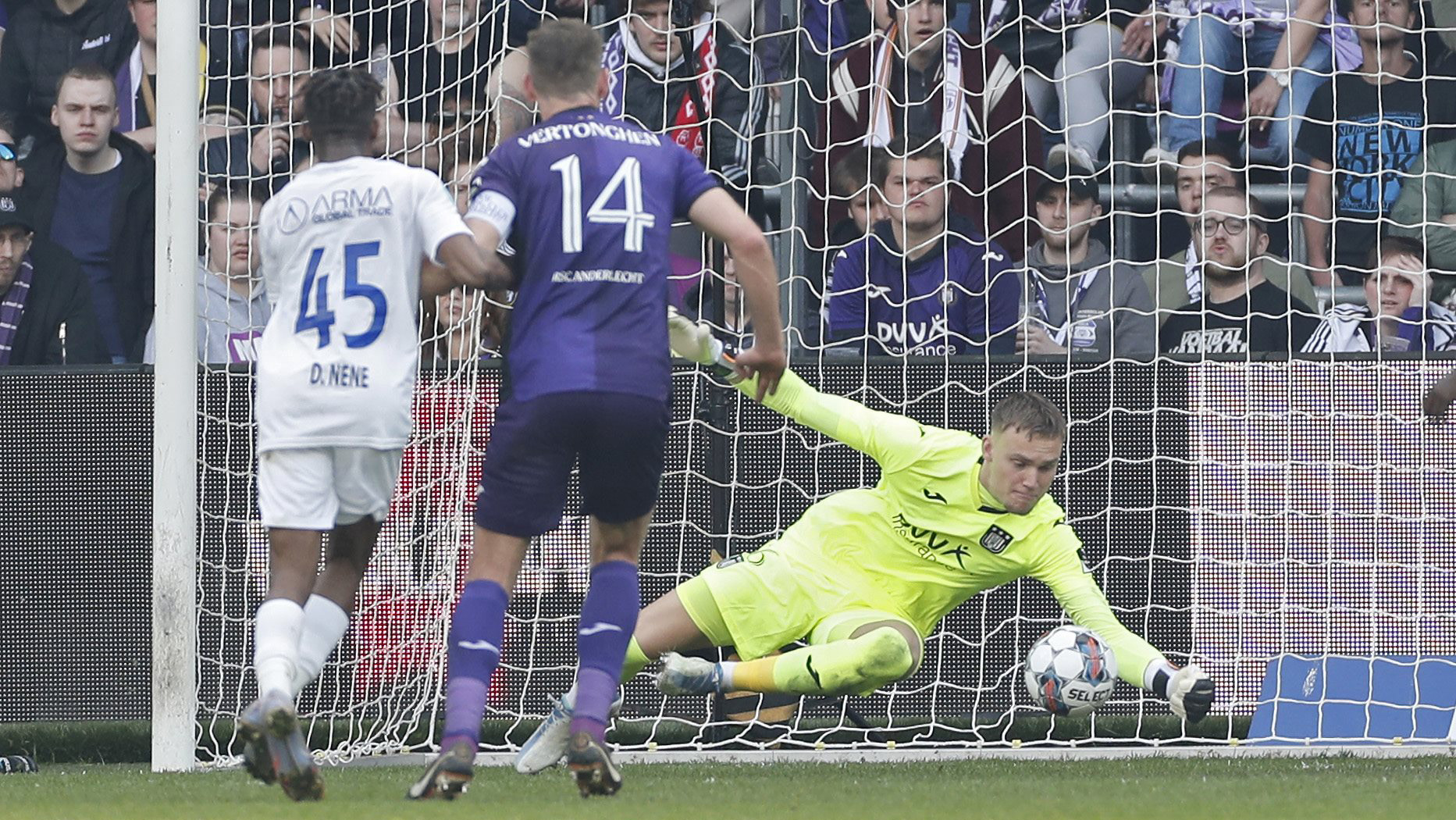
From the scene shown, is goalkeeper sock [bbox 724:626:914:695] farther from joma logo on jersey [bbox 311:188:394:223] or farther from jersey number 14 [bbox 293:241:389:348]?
joma logo on jersey [bbox 311:188:394:223]

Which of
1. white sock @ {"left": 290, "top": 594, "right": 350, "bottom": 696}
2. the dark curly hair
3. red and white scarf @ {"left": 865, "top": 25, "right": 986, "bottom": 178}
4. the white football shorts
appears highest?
red and white scarf @ {"left": 865, "top": 25, "right": 986, "bottom": 178}

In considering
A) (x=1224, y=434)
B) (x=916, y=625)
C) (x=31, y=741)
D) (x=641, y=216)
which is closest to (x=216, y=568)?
(x=31, y=741)

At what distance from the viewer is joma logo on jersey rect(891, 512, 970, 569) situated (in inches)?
242

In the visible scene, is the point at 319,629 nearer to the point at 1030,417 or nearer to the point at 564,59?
the point at 564,59

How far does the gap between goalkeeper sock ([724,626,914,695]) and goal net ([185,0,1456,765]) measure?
1.15 metres

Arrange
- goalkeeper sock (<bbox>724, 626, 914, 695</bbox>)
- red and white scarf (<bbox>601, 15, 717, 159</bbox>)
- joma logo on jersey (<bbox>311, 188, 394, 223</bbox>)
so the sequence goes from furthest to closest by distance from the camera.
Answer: red and white scarf (<bbox>601, 15, 717, 159</bbox>), goalkeeper sock (<bbox>724, 626, 914, 695</bbox>), joma logo on jersey (<bbox>311, 188, 394, 223</bbox>)

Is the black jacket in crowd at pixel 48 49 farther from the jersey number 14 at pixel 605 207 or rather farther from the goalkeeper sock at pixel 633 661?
the jersey number 14 at pixel 605 207

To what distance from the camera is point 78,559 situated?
7.41m

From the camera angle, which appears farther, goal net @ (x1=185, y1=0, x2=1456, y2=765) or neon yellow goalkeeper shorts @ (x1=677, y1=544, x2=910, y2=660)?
goal net @ (x1=185, y1=0, x2=1456, y2=765)

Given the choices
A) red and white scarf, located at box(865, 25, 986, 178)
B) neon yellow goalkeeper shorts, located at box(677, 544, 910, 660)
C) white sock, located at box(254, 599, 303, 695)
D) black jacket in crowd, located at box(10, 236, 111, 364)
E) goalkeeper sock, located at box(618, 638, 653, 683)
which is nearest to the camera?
white sock, located at box(254, 599, 303, 695)

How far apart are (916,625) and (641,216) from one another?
217cm

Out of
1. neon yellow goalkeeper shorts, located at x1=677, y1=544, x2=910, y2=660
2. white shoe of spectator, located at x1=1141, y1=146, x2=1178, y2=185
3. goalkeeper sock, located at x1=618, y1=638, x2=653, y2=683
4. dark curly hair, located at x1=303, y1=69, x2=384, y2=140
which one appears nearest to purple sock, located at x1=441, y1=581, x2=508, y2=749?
dark curly hair, located at x1=303, y1=69, x2=384, y2=140

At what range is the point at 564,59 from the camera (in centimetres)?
477

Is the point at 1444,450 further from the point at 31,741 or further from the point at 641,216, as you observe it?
the point at 31,741
